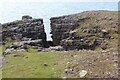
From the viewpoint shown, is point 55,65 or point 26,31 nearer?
point 55,65

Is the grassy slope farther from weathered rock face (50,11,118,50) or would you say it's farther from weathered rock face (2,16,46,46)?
weathered rock face (2,16,46,46)

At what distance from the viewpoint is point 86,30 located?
4547 centimetres

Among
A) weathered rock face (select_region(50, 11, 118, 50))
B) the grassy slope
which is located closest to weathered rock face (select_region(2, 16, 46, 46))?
weathered rock face (select_region(50, 11, 118, 50))

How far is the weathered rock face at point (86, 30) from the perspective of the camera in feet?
137

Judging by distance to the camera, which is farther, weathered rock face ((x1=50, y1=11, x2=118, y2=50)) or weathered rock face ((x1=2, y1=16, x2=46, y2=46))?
weathered rock face ((x1=2, y1=16, x2=46, y2=46))

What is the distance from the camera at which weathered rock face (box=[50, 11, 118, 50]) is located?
41.7m

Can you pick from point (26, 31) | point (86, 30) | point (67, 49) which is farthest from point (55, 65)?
point (26, 31)

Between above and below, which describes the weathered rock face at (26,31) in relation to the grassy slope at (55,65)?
below

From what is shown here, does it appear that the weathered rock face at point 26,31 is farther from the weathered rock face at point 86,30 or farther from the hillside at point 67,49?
the weathered rock face at point 86,30

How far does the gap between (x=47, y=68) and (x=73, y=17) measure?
2635cm

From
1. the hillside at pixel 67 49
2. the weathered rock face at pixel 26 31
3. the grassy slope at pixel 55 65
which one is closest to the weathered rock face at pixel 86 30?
the hillside at pixel 67 49

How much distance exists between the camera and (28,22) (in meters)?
53.4

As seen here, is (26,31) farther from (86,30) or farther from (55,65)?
(55,65)

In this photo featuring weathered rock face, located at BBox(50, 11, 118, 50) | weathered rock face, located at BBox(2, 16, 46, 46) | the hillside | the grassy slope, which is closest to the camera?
the grassy slope
